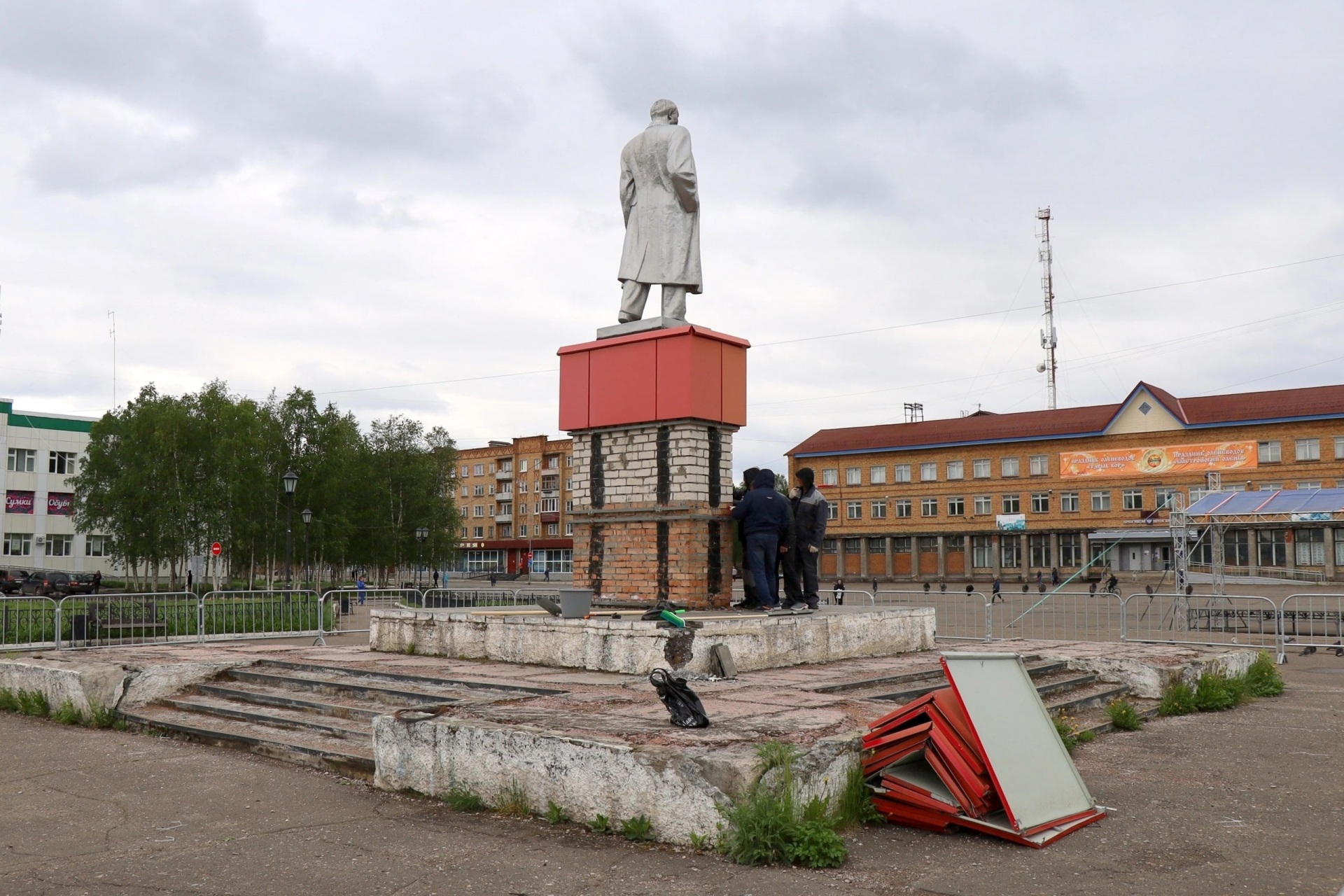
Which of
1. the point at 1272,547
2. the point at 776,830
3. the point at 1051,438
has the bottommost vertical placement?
the point at 776,830

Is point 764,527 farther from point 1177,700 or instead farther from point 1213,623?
point 1213,623

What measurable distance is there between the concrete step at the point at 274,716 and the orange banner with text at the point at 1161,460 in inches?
1992

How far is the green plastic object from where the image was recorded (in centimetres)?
874

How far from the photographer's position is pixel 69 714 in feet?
32.2

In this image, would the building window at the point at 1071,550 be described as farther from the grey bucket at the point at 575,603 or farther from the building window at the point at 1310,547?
the grey bucket at the point at 575,603

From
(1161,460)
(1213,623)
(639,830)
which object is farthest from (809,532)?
(1161,460)

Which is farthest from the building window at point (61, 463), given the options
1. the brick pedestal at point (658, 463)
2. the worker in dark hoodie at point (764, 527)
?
the worker in dark hoodie at point (764, 527)

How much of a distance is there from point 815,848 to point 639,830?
3.14ft

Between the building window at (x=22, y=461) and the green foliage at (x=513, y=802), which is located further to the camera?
the building window at (x=22, y=461)

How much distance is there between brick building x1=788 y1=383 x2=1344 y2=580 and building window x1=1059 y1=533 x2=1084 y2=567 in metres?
0.08

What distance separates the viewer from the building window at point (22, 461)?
196 ft

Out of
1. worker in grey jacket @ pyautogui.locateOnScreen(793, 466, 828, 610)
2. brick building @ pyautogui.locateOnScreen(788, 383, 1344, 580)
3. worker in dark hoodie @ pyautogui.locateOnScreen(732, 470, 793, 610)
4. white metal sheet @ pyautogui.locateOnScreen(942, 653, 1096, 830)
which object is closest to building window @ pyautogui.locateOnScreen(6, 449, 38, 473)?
brick building @ pyautogui.locateOnScreen(788, 383, 1344, 580)

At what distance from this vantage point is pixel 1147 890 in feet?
15.7

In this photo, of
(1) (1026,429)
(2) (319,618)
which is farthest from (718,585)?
(1) (1026,429)
